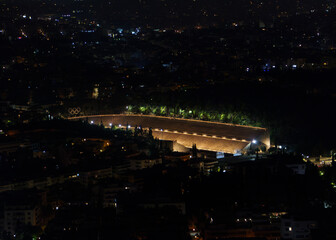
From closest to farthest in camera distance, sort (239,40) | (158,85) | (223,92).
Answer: (223,92), (158,85), (239,40)

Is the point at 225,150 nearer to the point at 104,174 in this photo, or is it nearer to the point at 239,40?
the point at 104,174

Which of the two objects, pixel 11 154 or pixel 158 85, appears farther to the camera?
pixel 158 85

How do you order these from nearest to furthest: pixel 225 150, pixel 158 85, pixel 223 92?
1. pixel 225 150
2. pixel 223 92
3. pixel 158 85

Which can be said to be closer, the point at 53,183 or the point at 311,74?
the point at 53,183

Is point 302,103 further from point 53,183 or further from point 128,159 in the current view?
point 53,183

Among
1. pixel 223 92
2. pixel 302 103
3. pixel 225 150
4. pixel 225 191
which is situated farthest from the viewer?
pixel 223 92

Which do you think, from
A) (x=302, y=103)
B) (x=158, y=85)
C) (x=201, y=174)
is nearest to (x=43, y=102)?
(x=158, y=85)

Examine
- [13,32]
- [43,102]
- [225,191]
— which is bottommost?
[225,191]

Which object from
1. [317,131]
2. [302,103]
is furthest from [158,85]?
[317,131]

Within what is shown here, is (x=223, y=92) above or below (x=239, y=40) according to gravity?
below

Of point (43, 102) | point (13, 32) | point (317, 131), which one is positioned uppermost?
point (13, 32)
